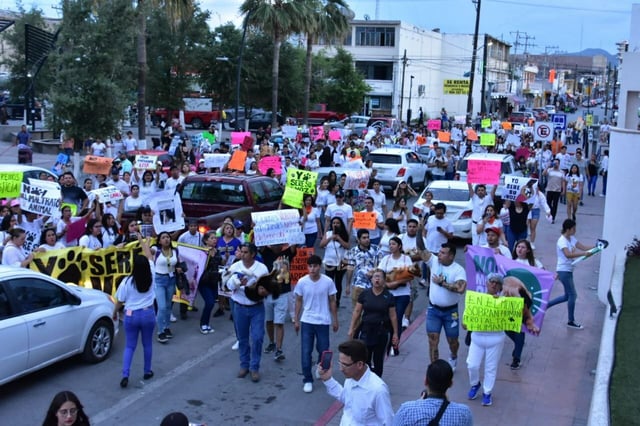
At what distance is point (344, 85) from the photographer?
200 ft

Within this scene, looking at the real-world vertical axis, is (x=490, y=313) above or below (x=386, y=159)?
below

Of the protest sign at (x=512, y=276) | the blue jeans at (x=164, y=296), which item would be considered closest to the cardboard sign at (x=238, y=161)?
the blue jeans at (x=164, y=296)

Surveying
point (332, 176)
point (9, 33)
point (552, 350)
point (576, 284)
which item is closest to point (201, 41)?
point (9, 33)

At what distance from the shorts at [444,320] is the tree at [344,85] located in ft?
170

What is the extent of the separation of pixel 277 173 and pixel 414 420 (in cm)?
1612

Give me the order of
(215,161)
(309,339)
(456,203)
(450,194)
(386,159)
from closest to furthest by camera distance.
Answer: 1. (309,339)
2. (456,203)
3. (450,194)
4. (215,161)
5. (386,159)

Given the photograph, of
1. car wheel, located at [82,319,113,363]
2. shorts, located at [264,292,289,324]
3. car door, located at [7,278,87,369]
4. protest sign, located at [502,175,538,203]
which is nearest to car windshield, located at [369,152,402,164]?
protest sign, located at [502,175,538,203]

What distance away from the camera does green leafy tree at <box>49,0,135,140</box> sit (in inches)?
866

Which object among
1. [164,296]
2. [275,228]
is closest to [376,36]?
[275,228]

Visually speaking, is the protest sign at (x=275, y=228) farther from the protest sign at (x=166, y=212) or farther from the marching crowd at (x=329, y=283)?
the protest sign at (x=166, y=212)

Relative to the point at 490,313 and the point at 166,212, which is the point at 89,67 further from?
the point at 490,313

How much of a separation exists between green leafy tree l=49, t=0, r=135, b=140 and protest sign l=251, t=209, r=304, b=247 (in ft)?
40.6

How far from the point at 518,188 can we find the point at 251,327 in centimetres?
723

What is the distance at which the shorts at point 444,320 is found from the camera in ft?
29.6
